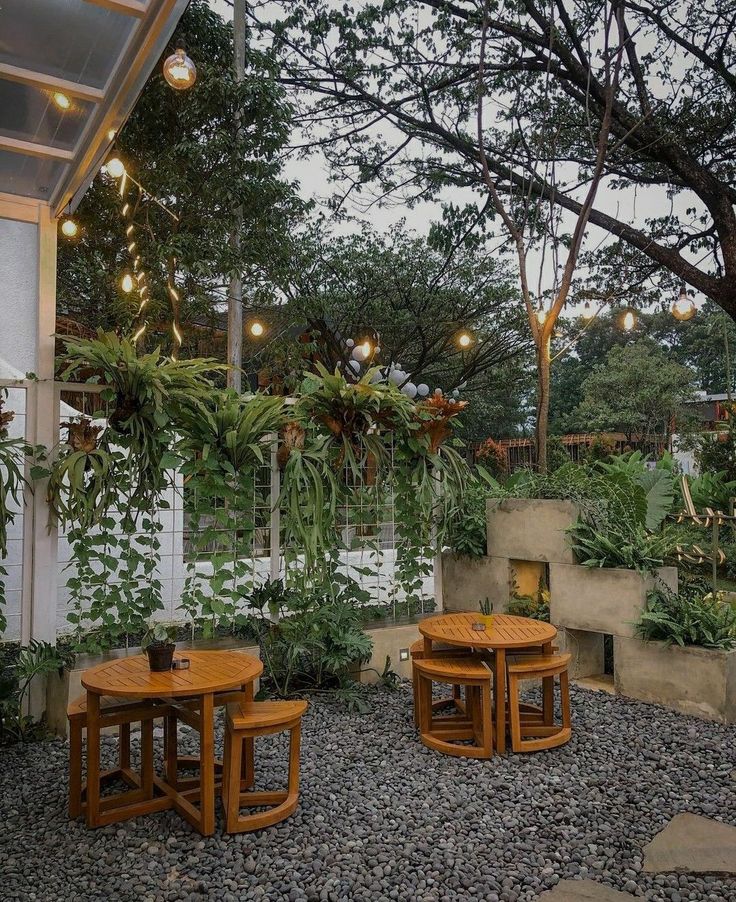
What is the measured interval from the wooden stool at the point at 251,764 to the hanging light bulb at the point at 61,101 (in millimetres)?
2752

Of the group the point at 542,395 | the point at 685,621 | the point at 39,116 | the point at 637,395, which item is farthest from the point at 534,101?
the point at 637,395

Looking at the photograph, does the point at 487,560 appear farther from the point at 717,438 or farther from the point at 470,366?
the point at 470,366

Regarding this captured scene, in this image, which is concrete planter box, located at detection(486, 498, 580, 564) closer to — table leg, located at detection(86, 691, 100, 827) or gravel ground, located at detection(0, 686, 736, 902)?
gravel ground, located at detection(0, 686, 736, 902)

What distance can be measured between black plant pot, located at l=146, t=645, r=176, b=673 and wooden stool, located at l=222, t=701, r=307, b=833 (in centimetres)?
30

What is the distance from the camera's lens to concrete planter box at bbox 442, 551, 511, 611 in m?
4.84

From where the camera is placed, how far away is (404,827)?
8.43 ft

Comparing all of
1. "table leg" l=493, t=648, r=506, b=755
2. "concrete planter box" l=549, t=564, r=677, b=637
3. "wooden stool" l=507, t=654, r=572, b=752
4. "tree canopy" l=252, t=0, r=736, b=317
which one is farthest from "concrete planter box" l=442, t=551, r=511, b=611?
"tree canopy" l=252, t=0, r=736, b=317

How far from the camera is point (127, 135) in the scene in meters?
7.83

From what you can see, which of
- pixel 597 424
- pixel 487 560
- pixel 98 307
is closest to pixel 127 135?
pixel 98 307

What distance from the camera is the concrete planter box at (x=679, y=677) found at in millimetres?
3625

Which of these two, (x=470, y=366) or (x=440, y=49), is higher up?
(x=440, y=49)

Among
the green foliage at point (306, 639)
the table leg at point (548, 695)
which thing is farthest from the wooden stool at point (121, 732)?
the table leg at point (548, 695)

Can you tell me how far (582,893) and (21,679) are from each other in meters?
2.76

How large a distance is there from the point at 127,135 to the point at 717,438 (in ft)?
24.3
